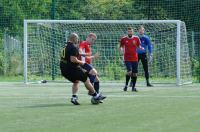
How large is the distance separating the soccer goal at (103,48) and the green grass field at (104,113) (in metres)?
7.97

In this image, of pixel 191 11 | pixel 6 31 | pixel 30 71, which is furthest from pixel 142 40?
pixel 6 31

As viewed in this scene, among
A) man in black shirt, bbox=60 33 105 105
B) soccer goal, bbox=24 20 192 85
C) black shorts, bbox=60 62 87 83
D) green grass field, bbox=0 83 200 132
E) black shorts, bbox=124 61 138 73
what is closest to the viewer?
green grass field, bbox=0 83 200 132

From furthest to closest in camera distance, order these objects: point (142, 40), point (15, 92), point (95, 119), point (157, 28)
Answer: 1. point (157, 28)
2. point (142, 40)
3. point (15, 92)
4. point (95, 119)

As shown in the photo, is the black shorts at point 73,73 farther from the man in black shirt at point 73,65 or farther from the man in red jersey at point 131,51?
the man in red jersey at point 131,51

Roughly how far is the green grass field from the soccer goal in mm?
7970

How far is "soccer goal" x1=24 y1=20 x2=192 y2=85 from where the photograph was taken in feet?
90.1

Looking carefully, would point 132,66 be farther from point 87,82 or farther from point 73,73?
point 73,73

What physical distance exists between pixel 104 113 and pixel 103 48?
1521cm

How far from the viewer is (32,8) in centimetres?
3569

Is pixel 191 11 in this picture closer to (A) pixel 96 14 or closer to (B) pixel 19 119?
(A) pixel 96 14

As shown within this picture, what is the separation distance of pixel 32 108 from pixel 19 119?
91.1 inches

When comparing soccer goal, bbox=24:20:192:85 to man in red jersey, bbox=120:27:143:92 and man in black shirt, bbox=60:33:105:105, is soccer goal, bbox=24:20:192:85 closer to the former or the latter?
man in red jersey, bbox=120:27:143:92

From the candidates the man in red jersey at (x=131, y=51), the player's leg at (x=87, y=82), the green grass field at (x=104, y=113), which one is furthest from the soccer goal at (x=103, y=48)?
the player's leg at (x=87, y=82)

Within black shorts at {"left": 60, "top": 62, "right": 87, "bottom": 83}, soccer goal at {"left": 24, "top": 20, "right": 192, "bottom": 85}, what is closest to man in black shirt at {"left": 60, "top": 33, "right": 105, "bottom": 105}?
black shorts at {"left": 60, "top": 62, "right": 87, "bottom": 83}
